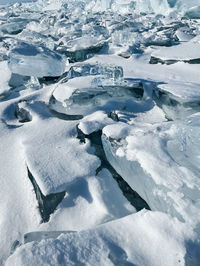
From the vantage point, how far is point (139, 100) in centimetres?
205

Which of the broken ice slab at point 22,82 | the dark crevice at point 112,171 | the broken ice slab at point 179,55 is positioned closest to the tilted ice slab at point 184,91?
the dark crevice at point 112,171

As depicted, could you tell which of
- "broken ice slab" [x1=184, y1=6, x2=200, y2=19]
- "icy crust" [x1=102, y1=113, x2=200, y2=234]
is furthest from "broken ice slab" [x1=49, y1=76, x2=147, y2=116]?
"broken ice slab" [x1=184, y1=6, x2=200, y2=19]

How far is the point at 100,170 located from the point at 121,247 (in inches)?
20.9

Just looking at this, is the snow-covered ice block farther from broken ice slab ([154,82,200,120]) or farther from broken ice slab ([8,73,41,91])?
broken ice slab ([8,73,41,91])

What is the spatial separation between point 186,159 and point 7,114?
147cm

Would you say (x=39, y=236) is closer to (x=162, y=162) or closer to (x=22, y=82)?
(x=162, y=162)

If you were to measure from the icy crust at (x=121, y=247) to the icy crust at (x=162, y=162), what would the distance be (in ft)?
0.28

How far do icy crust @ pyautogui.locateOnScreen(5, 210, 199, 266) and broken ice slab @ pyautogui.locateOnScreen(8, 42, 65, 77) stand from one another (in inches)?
82.8

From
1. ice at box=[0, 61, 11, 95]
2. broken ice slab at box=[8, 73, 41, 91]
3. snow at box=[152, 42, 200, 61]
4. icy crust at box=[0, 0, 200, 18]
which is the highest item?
snow at box=[152, 42, 200, 61]

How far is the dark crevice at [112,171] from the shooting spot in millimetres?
1168

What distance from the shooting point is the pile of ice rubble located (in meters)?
0.86

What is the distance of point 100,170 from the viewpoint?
1352mm

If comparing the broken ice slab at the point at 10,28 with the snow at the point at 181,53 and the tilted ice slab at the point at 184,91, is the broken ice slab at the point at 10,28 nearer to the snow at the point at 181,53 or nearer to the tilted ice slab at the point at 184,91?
the snow at the point at 181,53

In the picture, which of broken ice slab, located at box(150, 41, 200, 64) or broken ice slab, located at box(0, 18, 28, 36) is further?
broken ice slab, located at box(0, 18, 28, 36)
